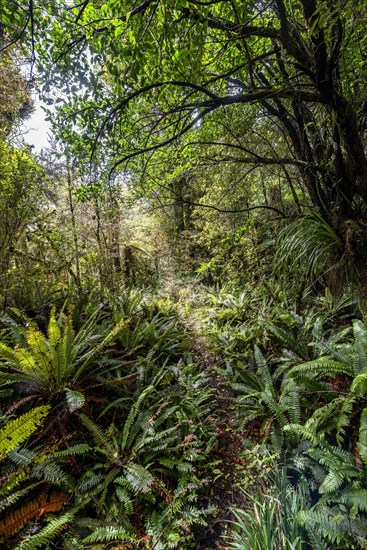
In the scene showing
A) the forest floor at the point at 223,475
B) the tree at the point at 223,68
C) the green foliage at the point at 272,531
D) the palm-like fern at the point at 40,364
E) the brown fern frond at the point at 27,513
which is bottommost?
the forest floor at the point at 223,475

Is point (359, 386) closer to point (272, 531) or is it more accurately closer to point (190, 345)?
point (272, 531)

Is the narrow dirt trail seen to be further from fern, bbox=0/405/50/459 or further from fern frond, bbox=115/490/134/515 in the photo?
fern, bbox=0/405/50/459

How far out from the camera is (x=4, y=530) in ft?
4.22

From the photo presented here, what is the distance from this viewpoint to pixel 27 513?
1345 mm

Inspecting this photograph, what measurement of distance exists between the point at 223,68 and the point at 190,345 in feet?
11.1

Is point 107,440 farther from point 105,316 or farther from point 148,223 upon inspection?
point 148,223

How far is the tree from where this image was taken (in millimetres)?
1321

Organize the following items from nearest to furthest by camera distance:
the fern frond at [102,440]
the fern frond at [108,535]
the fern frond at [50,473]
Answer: the fern frond at [108,535] → the fern frond at [50,473] → the fern frond at [102,440]

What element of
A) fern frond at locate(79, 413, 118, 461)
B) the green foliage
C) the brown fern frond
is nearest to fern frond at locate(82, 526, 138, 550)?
the brown fern frond

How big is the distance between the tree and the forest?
18mm

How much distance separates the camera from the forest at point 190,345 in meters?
1.38

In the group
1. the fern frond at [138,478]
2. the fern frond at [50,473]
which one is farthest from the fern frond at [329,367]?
the fern frond at [50,473]

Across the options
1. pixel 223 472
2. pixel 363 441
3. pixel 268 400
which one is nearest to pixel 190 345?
pixel 268 400

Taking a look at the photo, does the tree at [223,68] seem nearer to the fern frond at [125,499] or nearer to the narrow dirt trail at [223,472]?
the narrow dirt trail at [223,472]
